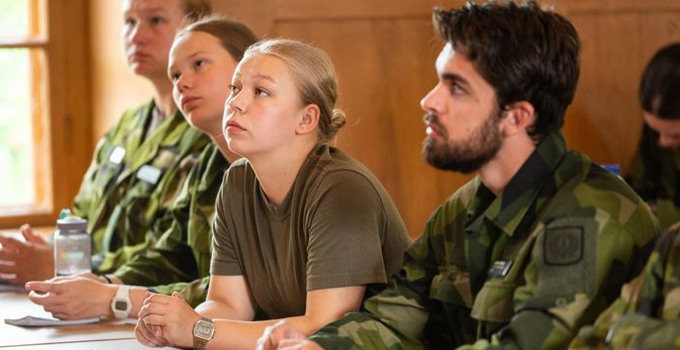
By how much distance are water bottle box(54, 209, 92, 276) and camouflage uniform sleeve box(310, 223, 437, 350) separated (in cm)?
115

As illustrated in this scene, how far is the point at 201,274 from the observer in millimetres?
3062

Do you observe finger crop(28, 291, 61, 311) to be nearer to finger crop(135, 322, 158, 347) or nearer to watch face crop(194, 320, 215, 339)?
finger crop(135, 322, 158, 347)

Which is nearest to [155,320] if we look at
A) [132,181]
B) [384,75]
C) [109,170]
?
[132,181]

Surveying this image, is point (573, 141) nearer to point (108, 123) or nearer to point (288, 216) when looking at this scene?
point (108, 123)

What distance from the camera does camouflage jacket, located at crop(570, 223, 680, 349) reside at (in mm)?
1740

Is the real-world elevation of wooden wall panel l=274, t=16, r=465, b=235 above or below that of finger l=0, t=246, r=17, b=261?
above

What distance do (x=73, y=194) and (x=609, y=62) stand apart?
2168 millimetres

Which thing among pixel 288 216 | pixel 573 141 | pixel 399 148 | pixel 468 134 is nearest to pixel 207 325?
pixel 288 216

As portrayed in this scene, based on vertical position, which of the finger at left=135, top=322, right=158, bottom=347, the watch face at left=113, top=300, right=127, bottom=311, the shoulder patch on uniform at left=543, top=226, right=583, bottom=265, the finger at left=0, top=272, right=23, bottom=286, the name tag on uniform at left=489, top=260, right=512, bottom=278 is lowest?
the finger at left=0, top=272, right=23, bottom=286

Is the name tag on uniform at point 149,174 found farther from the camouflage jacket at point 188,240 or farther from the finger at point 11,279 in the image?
the finger at point 11,279

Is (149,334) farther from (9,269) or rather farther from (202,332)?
(9,269)

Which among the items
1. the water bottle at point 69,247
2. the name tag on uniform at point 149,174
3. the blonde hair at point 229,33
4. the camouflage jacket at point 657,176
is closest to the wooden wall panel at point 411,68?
the camouflage jacket at point 657,176

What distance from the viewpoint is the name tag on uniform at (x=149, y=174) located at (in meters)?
3.45

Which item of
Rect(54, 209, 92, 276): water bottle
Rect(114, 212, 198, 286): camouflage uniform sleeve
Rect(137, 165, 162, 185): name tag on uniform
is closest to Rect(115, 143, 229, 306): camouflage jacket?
Rect(114, 212, 198, 286): camouflage uniform sleeve
